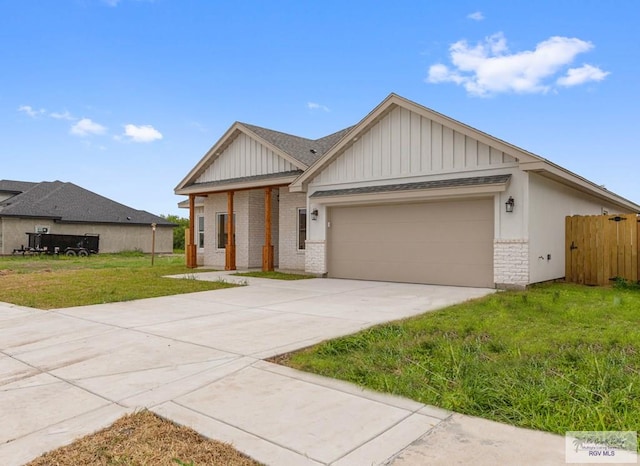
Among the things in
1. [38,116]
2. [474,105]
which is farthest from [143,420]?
[38,116]

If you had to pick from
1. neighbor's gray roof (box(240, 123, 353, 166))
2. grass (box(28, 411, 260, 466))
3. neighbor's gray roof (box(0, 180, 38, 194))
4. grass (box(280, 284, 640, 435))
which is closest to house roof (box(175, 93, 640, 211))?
neighbor's gray roof (box(240, 123, 353, 166))

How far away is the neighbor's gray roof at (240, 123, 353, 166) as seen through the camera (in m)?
16.7

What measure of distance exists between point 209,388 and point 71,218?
32.0 m

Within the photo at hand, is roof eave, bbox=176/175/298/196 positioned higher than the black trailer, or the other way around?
roof eave, bbox=176/175/298/196

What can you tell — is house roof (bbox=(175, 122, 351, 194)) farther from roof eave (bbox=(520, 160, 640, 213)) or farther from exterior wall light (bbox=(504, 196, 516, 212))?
roof eave (bbox=(520, 160, 640, 213))

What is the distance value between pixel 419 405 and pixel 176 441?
1.90 metres

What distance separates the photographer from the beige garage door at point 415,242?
11.5 metres

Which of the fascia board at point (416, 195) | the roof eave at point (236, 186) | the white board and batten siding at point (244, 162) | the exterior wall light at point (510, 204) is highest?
the white board and batten siding at point (244, 162)

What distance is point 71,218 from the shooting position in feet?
103

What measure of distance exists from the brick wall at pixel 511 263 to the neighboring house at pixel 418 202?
0.08ft

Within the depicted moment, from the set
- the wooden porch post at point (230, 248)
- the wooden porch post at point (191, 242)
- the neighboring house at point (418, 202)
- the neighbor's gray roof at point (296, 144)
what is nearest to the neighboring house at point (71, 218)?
the wooden porch post at point (191, 242)

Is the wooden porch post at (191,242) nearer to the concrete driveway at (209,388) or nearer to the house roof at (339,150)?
the house roof at (339,150)

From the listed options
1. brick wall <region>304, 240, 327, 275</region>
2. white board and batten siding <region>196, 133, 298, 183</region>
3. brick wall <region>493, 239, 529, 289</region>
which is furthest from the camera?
white board and batten siding <region>196, 133, 298, 183</region>

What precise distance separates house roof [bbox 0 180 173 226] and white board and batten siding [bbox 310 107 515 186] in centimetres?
2449
